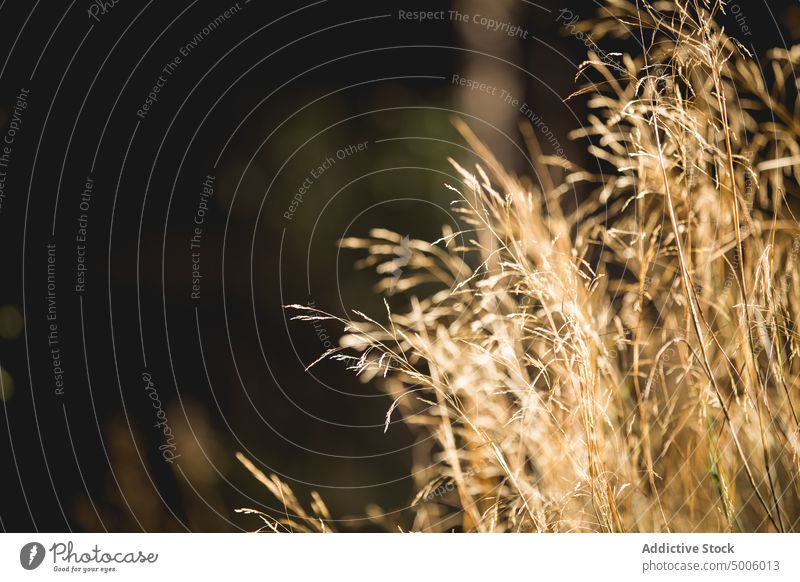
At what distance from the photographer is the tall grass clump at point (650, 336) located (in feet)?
3.50

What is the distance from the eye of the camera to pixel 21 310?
1.66 m

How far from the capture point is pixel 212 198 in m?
1.96

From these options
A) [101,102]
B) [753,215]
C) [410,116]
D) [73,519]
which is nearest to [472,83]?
[410,116]

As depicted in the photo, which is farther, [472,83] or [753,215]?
[472,83]

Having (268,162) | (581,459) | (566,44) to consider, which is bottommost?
(581,459)

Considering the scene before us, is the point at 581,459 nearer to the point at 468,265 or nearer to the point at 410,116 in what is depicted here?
the point at 468,265

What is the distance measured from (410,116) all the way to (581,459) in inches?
46.6
